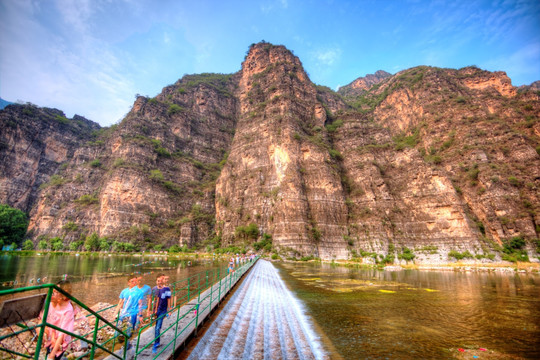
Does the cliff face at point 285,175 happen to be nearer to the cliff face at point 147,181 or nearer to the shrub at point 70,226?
the cliff face at point 147,181

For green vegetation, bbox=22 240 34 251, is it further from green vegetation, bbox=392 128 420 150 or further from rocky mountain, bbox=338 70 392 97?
rocky mountain, bbox=338 70 392 97

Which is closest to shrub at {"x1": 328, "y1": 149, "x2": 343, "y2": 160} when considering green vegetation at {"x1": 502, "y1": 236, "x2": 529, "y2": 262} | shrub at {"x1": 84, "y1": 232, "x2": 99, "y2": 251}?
green vegetation at {"x1": 502, "y1": 236, "x2": 529, "y2": 262}

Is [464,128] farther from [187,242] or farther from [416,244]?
[187,242]

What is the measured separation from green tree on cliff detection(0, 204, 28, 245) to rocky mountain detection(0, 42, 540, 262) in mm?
3194

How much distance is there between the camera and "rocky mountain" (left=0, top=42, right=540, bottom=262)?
56594 millimetres

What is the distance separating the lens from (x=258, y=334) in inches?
357

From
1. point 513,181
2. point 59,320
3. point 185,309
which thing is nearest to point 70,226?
point 185,309

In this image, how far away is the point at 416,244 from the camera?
2237 inches

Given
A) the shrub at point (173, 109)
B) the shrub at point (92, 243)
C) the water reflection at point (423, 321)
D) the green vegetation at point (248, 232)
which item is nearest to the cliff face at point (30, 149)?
the shrub at point (92, 243)

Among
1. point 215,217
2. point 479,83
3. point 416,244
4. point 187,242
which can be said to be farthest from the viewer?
point 479,83

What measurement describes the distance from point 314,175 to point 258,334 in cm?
6175

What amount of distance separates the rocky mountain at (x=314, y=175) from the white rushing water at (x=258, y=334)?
46.4 metres

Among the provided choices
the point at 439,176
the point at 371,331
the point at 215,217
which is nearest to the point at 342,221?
the point at 439,176

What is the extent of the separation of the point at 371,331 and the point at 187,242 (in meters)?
70.3
